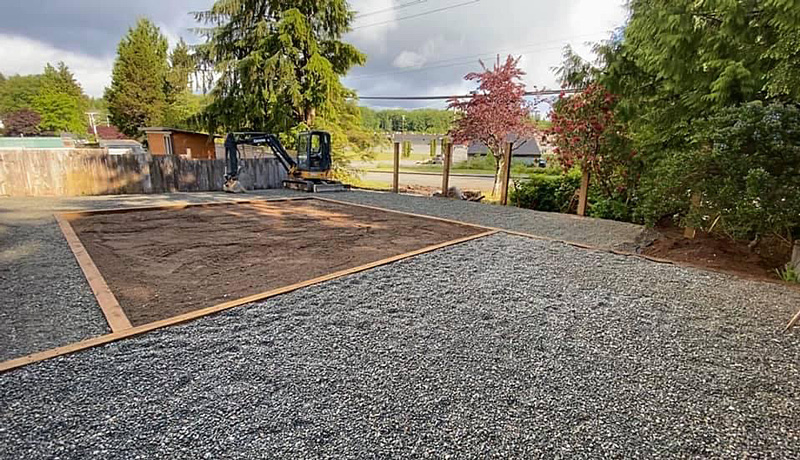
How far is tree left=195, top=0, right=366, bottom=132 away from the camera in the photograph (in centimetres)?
1201

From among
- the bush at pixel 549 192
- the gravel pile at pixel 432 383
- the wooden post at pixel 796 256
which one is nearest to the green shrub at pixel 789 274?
the wooden post at pixel 796 256

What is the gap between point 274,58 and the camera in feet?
38.8

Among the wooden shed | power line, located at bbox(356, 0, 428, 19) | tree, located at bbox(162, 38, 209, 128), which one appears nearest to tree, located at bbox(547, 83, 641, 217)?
power line, located at bbox(356, 0, 428, 19)

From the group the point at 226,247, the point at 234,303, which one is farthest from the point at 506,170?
the point at 234,303

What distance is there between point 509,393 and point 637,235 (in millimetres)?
4834

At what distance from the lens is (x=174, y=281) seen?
3316 mm

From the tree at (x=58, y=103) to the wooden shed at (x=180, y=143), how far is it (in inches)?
1266

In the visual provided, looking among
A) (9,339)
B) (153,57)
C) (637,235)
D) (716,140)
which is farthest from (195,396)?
(153,57)

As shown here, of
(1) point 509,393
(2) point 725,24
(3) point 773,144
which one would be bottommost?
(1) point 509,393

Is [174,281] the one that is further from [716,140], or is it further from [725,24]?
[725,24]

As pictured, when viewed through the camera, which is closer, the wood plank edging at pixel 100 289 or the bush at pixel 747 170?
the wood plank edging at pixel 100 289

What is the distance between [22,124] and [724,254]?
49.8 m

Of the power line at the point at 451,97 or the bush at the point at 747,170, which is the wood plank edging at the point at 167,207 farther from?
the bush at the point at 747,170

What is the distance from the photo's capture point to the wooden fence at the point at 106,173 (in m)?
8.32
